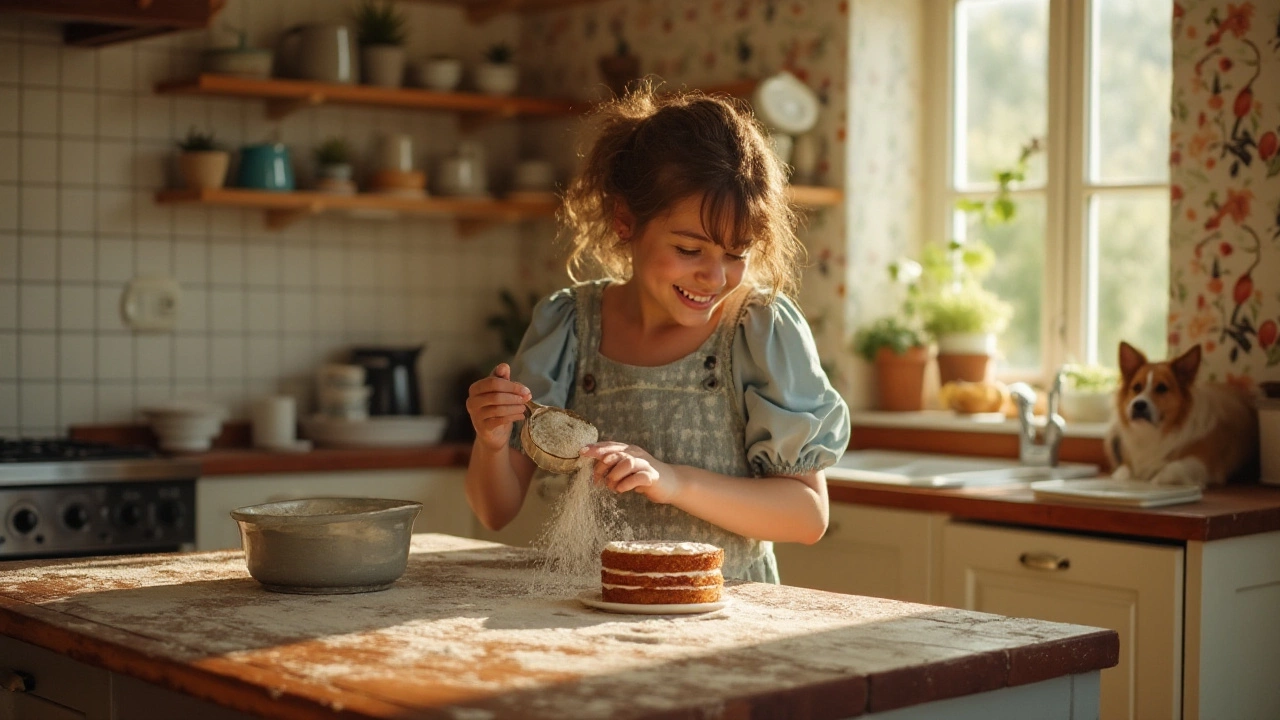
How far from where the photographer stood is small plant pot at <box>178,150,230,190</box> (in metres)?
3.84

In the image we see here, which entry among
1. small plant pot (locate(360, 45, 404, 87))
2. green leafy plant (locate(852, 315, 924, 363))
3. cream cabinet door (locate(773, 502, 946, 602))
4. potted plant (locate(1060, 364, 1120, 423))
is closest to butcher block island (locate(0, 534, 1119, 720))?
cream cabinet door (locate(773, 502, 946, 602))

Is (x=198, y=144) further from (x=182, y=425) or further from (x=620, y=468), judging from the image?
(x=620, y=468)

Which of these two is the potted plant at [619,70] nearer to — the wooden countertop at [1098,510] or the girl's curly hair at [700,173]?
the wooden countertop at [1098,510]

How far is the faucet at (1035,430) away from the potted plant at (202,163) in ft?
6.96

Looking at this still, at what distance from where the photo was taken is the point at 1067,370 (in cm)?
344

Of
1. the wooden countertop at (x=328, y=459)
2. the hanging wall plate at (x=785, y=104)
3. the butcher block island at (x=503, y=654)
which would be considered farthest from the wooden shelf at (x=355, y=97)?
the butcher block island at (x=503, y=654)

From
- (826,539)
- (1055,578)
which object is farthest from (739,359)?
(826,539)

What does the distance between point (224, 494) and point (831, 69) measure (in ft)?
6.14

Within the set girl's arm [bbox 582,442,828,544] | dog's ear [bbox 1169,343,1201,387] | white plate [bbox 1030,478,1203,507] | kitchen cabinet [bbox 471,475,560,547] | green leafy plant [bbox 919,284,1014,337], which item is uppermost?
green leafy plant [bbox 919,284,1014,337]

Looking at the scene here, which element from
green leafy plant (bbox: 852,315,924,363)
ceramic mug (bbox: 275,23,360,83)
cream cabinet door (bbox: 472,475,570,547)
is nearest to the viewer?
cream cabinet door (bbox: 472,475,570,547)

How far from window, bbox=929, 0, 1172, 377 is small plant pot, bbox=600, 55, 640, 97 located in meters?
0.85

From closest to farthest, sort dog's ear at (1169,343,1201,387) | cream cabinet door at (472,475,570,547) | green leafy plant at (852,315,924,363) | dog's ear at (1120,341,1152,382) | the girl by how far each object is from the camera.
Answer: the girl
dog's ear at (1169,343,1201,387)
dog's ear at (1120,341,1152,382)
cream cabinet door at (472,475,570,547)
green leafy plant at (852,315,924,363)

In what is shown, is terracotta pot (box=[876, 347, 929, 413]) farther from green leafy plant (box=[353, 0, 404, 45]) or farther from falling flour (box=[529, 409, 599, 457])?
falling flour (box=[529, 409, 599, 457])

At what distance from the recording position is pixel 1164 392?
9.61 ft
